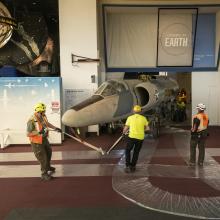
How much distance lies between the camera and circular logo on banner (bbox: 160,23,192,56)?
16.1m

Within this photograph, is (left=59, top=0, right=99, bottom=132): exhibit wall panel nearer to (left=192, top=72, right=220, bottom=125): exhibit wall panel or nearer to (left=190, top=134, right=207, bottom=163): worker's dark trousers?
(left=192, top=72, right=220, bottom=125): exhibit wall panel

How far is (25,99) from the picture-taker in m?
12.2

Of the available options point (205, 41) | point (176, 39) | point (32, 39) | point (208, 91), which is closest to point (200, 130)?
point (208, 91)

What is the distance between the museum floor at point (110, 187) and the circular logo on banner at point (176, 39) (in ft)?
20.8

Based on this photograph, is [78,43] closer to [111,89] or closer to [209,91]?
[111,89]

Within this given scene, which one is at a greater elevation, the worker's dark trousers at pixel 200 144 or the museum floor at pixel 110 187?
the worker's dark trousers at pixel 200 144

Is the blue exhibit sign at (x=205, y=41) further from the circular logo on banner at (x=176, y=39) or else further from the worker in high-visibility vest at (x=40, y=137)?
the worker in high-visibility vest at (x=40, y=137)

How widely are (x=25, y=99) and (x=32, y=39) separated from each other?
404 centimetres

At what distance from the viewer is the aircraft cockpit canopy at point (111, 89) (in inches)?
460

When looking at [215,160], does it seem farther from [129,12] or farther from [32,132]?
[129,12]

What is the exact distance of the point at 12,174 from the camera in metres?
8.59

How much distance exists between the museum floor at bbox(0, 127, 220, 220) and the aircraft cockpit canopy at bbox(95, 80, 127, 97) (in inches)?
74.8

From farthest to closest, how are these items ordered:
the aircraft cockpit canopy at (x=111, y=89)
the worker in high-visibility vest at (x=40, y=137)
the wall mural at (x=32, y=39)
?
the wall mural at (x=32, y=39)
the aircraft cockpit canopy at (x=111, y=89)
the worker in high-visibility vest at (x=40, y=137)

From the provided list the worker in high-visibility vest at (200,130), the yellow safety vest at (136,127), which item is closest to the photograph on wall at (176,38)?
the worker in high-visibility vest at (200,130)
